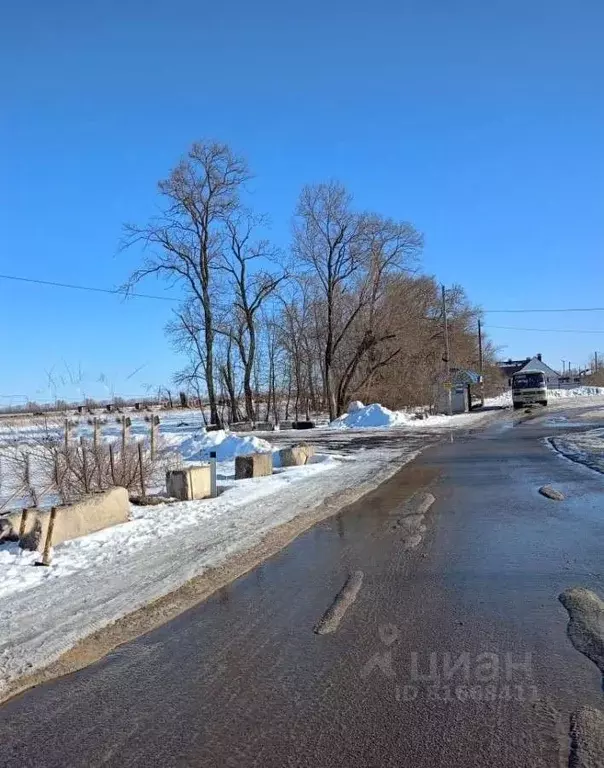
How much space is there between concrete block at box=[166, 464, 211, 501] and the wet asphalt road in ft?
16.4

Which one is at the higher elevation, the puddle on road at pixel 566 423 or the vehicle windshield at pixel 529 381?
the vehicle windshield at pixel 529 381

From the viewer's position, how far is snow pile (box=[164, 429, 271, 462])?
2295 cm

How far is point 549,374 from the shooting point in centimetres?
12006

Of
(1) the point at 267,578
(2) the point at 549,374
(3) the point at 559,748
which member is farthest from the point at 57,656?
(2) the point at 549,374

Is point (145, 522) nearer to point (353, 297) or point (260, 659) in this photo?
point (260, 659)

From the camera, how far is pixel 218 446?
25.4m

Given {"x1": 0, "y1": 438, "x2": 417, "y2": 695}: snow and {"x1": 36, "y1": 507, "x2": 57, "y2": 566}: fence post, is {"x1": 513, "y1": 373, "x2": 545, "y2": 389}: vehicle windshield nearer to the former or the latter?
{"x1": 0, "y1": 438, "x2": 417, "y2": 695}: snow

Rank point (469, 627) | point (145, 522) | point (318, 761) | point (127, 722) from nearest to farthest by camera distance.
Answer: point (318, 761)
point (127, 722)
point (469, 627)
point (145, 522)

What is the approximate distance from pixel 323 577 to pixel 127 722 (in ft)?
11.0

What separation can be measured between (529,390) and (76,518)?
49.5 metres

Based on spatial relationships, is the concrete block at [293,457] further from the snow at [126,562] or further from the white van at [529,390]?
the white van at [529,390]

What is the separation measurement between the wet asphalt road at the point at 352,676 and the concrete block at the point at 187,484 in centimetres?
501
